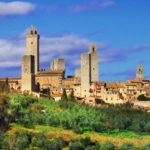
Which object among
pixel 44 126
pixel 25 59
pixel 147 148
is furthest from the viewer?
pixel 25 59

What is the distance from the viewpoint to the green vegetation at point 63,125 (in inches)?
1556

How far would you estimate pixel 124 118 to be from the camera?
175ft

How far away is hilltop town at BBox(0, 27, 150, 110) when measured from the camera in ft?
227

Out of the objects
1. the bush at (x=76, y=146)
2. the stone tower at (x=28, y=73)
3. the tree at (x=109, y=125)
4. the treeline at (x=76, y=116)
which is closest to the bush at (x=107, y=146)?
the bush at (x=76, y=146)

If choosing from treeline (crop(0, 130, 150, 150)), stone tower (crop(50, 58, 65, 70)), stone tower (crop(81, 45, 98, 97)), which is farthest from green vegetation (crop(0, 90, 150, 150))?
stone tower (crop(50, 58, 65, 70))

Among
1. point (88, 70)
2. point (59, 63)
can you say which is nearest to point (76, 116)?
point (88, 70)

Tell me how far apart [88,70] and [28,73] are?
6.87 metres

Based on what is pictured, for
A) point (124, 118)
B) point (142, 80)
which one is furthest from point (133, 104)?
point (124, 118)

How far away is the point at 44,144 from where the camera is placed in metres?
39.3

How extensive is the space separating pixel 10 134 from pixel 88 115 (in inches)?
452

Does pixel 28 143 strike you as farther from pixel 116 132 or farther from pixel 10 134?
pixel 116 132

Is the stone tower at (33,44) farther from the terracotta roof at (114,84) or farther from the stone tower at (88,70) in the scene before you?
the terracotta roof at (114,84)

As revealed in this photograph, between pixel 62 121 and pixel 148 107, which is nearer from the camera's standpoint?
pixel 62 121

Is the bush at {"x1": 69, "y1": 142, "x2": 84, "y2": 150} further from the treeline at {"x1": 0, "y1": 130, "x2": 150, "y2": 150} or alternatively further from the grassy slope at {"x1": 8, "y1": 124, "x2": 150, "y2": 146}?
the grassy slope at {"x1": 8, "y1": 124, "x2": 150, "y2": 146}
